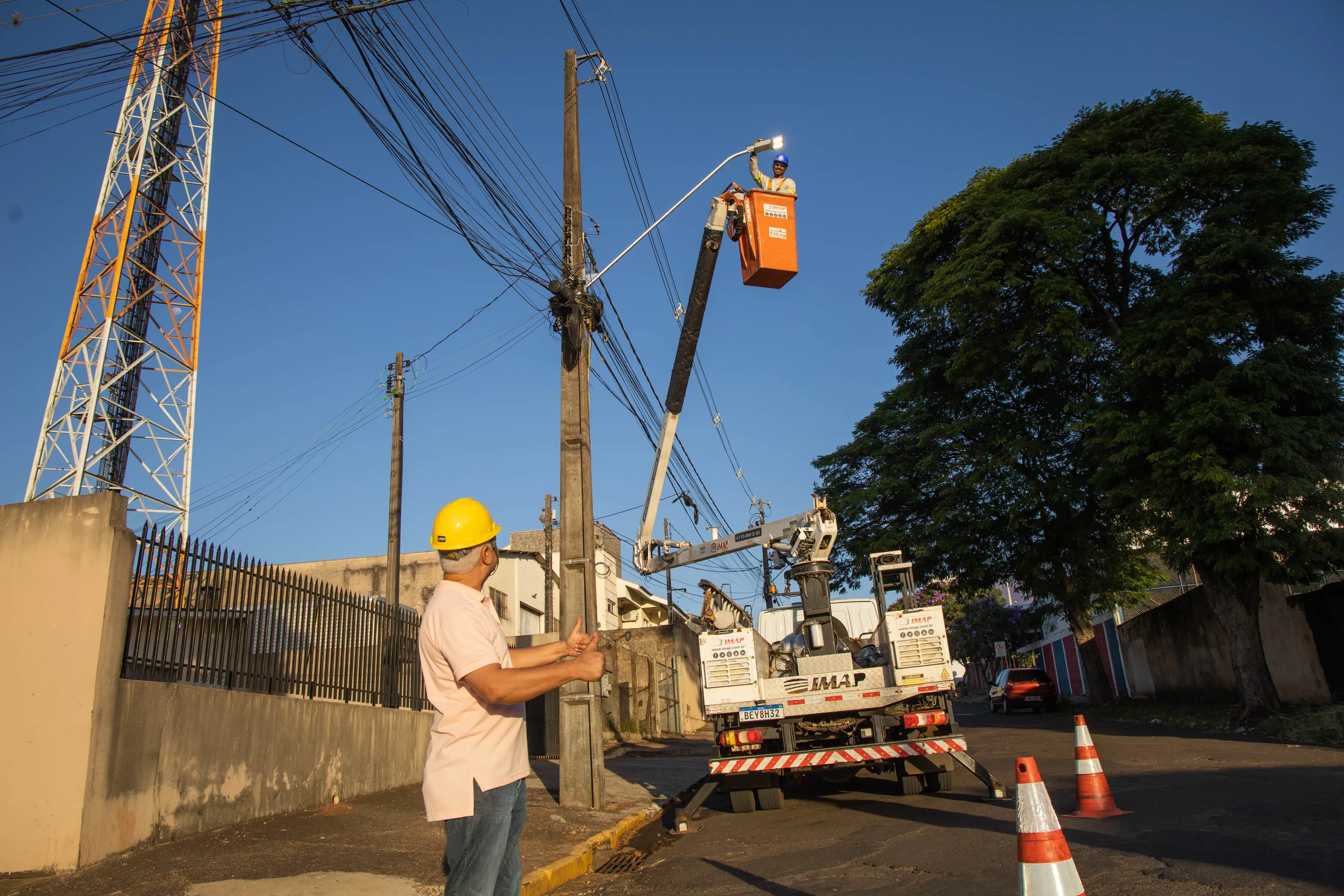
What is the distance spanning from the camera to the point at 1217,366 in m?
14.1

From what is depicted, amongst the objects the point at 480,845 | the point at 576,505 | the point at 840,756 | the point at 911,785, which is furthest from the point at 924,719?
the point at 480,845

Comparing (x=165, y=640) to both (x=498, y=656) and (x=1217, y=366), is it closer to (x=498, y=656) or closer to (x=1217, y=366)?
(x=498, y=656)

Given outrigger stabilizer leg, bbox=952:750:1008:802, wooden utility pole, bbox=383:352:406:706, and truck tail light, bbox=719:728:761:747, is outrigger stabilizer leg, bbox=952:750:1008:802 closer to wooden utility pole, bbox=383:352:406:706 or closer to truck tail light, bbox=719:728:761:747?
truck tail light, bbox=719:728:761:747

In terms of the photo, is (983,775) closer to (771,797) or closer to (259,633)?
(771,797)

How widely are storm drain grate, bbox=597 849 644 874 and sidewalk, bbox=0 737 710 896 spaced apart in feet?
1.06

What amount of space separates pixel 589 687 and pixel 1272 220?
1327cm

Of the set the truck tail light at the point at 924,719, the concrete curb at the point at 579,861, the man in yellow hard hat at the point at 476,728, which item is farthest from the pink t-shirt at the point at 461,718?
the truck tail light at the point at 924,719

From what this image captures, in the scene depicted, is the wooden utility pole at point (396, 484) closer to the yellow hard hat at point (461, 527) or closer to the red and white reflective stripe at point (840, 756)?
the red and white reflective stripe at point (840, 756)

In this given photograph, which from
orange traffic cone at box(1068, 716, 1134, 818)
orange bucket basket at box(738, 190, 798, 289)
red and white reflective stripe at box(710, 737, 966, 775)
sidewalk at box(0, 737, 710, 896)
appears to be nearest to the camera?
sidewalk at box(0, 737, 710, 896)

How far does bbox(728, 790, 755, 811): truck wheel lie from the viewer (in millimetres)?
9516

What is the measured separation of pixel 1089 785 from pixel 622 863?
3770 mm

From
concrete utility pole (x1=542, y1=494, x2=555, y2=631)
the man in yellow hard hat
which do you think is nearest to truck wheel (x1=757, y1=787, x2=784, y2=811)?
the man in yellow hard hat

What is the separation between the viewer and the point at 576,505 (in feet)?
32.4

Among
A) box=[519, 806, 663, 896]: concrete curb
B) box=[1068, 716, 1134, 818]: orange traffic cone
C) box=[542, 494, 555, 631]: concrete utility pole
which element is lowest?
box=[519, 806, 663, 896]: concrete curb
